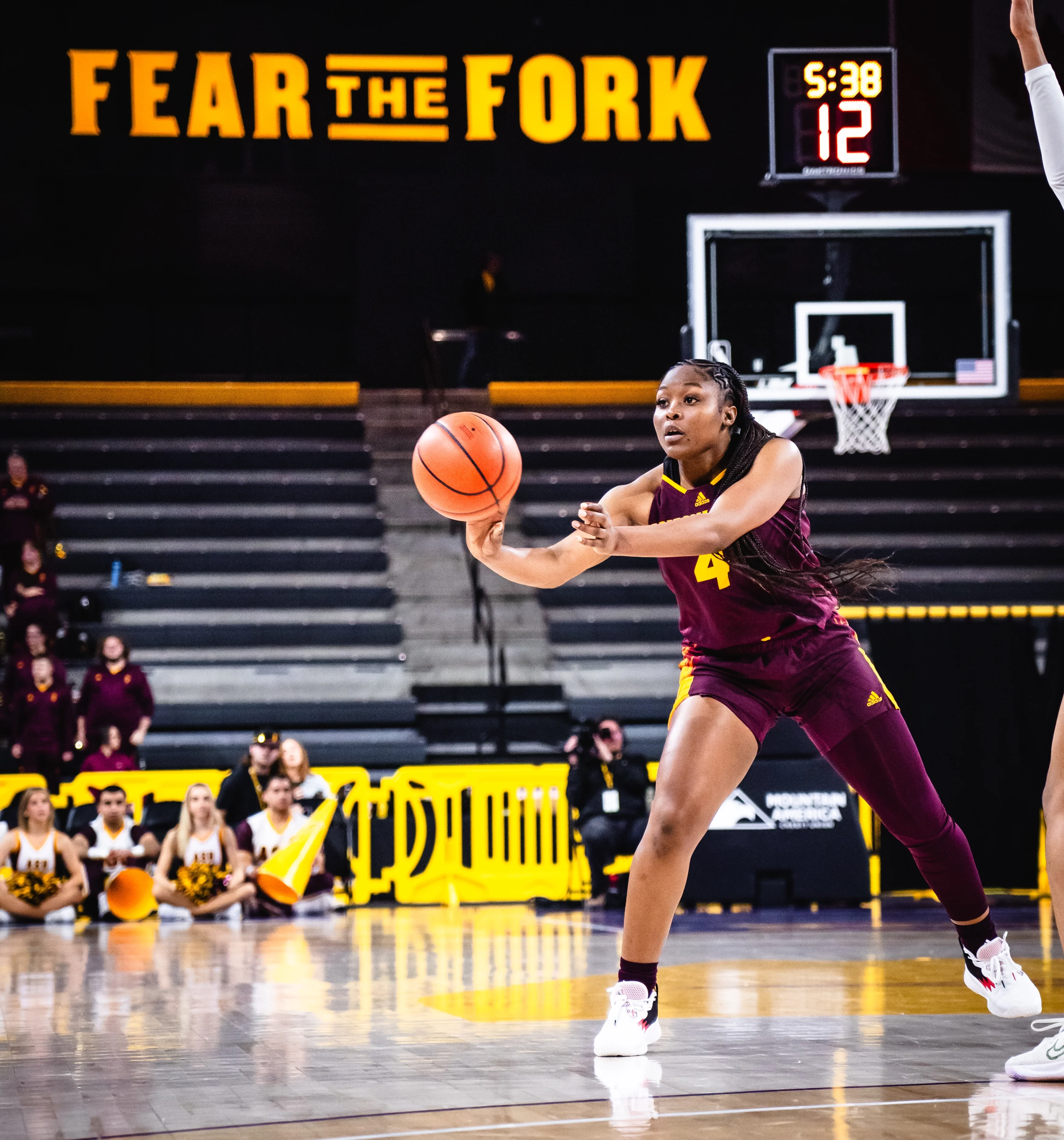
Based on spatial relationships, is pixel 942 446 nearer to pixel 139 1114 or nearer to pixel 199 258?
pixel 199 258

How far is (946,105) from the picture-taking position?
41.9 ft

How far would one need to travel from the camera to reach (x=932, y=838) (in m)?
5.16

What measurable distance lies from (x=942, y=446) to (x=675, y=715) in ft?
50.7

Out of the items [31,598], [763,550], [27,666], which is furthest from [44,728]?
[763,550]

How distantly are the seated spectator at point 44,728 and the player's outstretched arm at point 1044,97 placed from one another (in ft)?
35.8

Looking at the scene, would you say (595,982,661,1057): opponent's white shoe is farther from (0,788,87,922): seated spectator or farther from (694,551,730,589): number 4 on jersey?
(0,788,87,922): seated spectator

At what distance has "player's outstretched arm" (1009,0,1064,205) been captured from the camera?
445cm

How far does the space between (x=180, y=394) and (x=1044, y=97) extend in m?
17.8

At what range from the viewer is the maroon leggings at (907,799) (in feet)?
16.7

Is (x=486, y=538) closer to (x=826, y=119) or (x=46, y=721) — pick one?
(x=826, y=119)

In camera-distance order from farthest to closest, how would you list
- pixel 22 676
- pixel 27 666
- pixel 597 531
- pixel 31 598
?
pixel 31 598 < pixel 27 666 < pixel 22 676 < pixel 597 531

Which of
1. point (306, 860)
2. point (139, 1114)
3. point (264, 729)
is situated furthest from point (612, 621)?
point (139, 1114)

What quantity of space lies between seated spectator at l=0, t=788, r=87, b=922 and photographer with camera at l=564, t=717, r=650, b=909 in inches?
147

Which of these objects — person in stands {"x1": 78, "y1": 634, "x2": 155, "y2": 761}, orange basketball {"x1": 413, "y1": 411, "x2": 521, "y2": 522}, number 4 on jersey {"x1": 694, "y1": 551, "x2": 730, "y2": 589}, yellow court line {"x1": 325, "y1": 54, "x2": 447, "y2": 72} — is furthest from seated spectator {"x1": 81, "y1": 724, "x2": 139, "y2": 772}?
number 4 on jersey {"x1": 694, "y1": 551, "x2": 730, "y2": 589}
